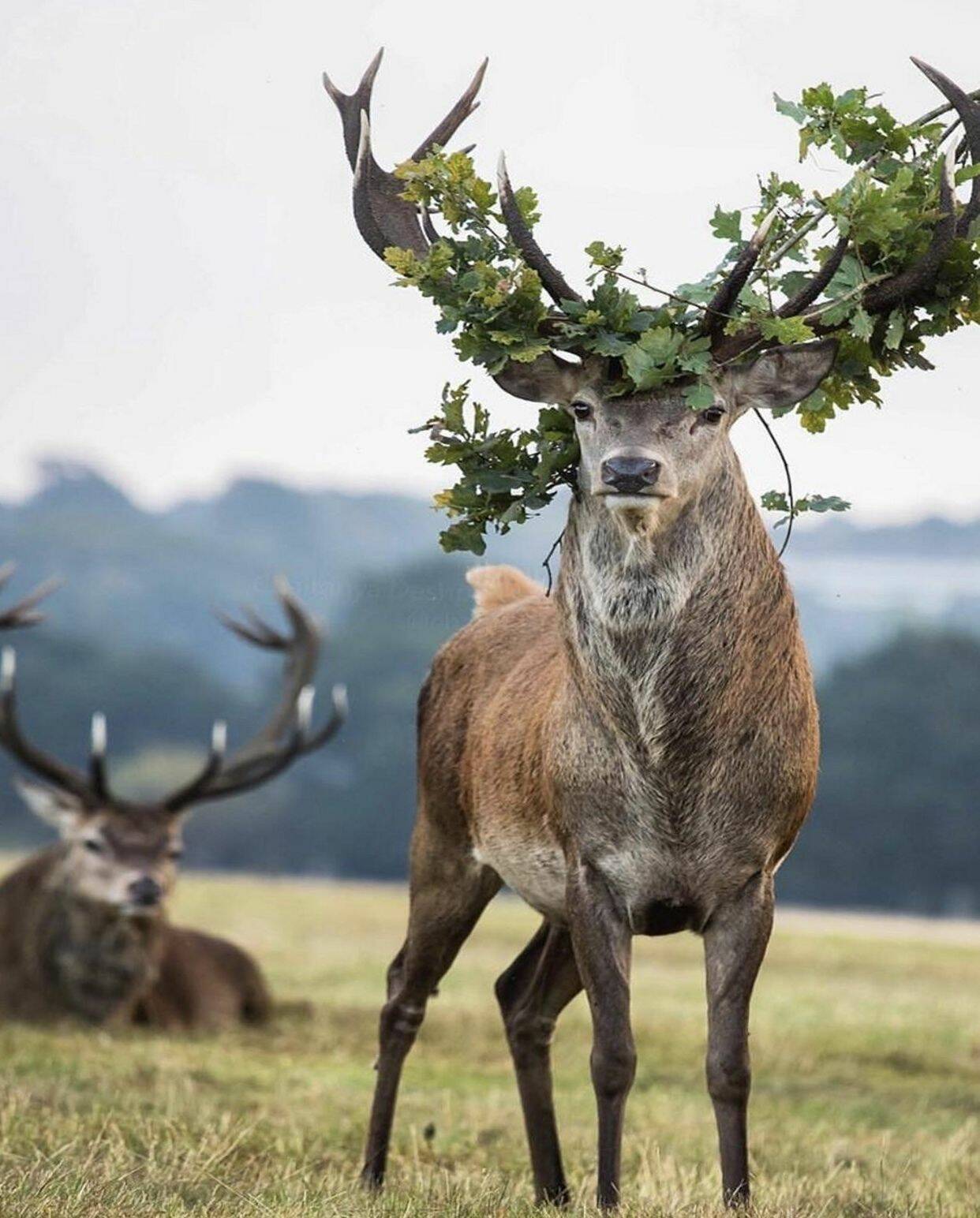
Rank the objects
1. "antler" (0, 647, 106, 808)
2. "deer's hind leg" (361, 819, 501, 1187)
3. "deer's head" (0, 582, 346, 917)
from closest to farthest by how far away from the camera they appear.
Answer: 1. "deer's hind leg" (361, 819, 501, 1187)
2. "deer's head" (0, 582, 346, 917)
3. "antler" (0, 647, 106, 808)

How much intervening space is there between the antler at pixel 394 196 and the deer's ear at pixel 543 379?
0.15 meters

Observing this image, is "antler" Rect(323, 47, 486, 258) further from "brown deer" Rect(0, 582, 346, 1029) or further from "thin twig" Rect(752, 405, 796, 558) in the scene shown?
"brown deer" Rect(0, 582, 346, 1029)

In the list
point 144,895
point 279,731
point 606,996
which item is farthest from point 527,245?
point 279,731

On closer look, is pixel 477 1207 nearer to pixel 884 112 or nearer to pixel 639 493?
pixel 639 493

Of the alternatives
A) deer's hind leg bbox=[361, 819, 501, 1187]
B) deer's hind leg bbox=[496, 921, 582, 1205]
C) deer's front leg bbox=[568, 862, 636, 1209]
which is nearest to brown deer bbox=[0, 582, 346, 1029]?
deer's hind leg bbox=[361, 819, 501, 1187]

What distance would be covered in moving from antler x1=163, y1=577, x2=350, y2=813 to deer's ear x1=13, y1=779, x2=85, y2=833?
48cm

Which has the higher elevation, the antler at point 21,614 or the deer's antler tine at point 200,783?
the antler at point 21,614

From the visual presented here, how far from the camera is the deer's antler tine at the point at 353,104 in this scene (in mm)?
6246

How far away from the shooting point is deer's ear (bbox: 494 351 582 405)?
5.50 meters

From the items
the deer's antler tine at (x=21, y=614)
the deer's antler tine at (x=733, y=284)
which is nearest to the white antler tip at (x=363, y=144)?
the deer's antler tine at (x=733, y=284)

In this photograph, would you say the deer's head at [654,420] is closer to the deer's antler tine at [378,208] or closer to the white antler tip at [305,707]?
the deer's antler tine at [378,208]

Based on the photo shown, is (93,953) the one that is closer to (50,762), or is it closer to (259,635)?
(50,762)

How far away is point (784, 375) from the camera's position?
548 cm

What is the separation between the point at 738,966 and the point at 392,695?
54.6m
